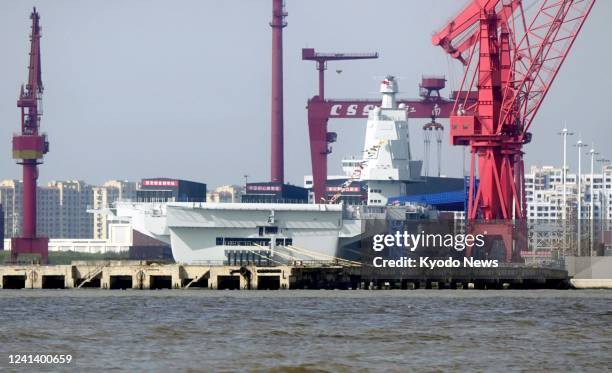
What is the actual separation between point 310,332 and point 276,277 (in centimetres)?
4049

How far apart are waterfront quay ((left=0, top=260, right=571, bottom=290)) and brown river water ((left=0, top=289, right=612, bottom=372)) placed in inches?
438

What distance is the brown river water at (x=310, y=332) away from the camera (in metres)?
55.2

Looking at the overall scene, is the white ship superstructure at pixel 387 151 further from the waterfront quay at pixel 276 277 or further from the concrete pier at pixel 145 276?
the concrete pier at pixel 145 276

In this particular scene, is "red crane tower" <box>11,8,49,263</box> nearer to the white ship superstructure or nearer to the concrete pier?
the white ship superstructure

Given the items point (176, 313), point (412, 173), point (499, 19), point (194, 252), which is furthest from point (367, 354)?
point (412, 173)

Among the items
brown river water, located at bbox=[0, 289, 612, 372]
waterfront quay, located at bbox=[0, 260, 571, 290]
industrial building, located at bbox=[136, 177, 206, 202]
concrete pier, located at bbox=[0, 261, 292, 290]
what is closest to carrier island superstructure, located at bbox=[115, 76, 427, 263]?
industrial building, located at bbox=[136, 177, 206, 202]

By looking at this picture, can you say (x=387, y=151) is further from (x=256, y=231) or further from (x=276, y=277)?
(x=276, y=277)

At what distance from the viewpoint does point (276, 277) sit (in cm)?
10681

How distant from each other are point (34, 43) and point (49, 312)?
92.9m

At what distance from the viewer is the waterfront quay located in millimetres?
105625

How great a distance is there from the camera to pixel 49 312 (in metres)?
78.2

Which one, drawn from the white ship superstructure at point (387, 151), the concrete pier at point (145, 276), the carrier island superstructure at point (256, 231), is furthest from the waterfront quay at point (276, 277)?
the white ship superstructure at point (387, 151)

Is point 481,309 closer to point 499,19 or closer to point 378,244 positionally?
point 378,244

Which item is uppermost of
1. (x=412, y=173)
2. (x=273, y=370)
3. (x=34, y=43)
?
(x=34, y=43)
